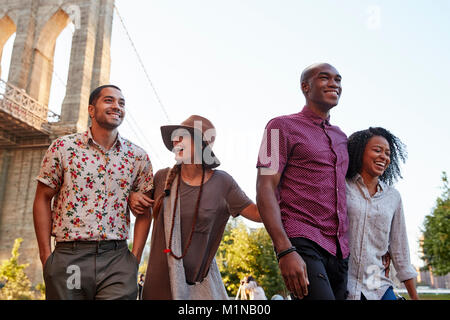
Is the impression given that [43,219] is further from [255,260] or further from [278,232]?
[255,260]

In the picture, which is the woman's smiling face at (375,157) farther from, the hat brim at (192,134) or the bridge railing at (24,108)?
the bridge railing at (24,108)

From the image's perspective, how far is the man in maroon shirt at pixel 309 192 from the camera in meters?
2.12

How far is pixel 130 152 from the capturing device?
10.1 ft

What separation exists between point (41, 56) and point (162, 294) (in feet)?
82.0

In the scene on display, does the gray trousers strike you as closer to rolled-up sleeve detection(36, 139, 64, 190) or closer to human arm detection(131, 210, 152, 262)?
human arm detection(131, 210, 152, 262)

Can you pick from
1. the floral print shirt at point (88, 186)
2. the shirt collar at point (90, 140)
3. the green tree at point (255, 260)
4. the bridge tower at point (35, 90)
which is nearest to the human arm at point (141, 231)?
the floral print shirt at point (88, 186)

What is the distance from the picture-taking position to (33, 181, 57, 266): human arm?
274 cm

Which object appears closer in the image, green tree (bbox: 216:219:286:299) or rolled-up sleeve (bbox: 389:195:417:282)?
rolled-up sleeve (bbox: 389:195:417:282)

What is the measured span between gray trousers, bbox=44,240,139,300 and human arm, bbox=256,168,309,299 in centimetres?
100

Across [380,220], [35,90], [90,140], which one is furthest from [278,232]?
[35,90]

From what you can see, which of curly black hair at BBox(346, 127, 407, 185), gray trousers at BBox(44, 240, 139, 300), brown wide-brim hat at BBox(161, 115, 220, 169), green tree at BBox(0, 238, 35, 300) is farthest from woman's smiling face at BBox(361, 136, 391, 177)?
green tree at BBox(0, 238, 35, 300)

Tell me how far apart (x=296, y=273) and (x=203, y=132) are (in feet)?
4.57

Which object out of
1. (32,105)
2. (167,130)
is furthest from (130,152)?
(32,105)

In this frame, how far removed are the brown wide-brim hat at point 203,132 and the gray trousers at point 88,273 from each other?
87cm
